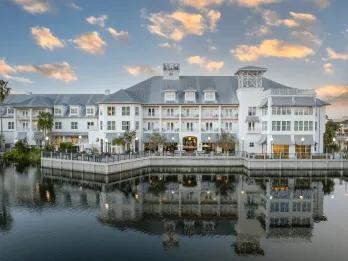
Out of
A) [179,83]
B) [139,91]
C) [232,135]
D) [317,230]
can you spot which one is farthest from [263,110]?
[317,230]

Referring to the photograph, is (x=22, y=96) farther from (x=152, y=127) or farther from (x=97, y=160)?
(x=97, y=160)

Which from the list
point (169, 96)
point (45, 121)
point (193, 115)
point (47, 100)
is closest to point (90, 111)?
point (45, 121)

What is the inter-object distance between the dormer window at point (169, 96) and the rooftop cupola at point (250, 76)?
1219 centimetres

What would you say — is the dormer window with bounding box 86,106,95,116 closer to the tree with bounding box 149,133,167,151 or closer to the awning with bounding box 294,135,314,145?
the tree with bounding box 149,133,167,151

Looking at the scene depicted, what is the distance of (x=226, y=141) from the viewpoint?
58.6 metres

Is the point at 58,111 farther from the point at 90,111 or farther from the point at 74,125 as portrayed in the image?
the point at 90,111

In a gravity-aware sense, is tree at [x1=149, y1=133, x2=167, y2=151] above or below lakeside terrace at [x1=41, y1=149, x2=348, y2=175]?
above

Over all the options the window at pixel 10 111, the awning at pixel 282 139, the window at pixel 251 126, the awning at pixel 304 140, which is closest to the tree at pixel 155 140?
the window at pixel 251 126

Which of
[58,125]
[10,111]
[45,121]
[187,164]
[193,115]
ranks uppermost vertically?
[10,111]

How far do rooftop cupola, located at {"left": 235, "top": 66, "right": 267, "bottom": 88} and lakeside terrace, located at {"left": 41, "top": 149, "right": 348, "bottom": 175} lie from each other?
1333 centimetres

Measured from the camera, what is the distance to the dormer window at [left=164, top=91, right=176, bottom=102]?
64.0 meters

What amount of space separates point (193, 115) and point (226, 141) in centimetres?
917

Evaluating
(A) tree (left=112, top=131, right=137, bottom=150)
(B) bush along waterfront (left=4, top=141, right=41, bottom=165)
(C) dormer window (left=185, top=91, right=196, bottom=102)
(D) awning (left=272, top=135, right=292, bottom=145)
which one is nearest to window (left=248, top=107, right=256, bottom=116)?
Result: (D) awning (left=272, top=135, right=292, bottom=145)

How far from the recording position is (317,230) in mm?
25172
